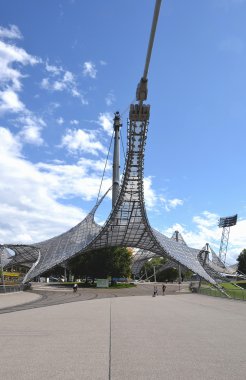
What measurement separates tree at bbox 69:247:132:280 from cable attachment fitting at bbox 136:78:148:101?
63944mm

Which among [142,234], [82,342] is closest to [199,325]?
[82,342]

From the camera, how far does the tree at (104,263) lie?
73562 mm

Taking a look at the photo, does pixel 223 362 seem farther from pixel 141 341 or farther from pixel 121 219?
pixel 121 219

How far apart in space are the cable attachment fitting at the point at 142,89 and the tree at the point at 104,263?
63.9 meters

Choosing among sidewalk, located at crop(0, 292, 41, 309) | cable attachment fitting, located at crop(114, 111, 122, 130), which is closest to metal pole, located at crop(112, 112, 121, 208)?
cable attachment fitting, located at crop(114, 111, 122, 130)

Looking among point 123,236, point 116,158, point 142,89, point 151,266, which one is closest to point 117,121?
point 116,158

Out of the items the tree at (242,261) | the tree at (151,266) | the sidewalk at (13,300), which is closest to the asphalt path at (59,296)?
the sidewalk at (13,300)

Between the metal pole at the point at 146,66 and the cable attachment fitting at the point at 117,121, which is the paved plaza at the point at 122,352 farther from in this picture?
the cable attachment fitting at the point at 117,121

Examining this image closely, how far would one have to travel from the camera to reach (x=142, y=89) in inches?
447

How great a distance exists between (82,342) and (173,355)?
272cm

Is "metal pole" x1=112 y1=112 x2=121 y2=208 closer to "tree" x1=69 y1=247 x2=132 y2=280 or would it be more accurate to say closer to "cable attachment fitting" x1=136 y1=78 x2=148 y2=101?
"tree" x1=69 y1=247 x2=132 y2=280

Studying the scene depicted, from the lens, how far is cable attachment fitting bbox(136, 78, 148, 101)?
11133 millimetres

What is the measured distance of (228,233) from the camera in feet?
484

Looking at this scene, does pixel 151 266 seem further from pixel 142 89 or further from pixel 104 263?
pixel 142 89
